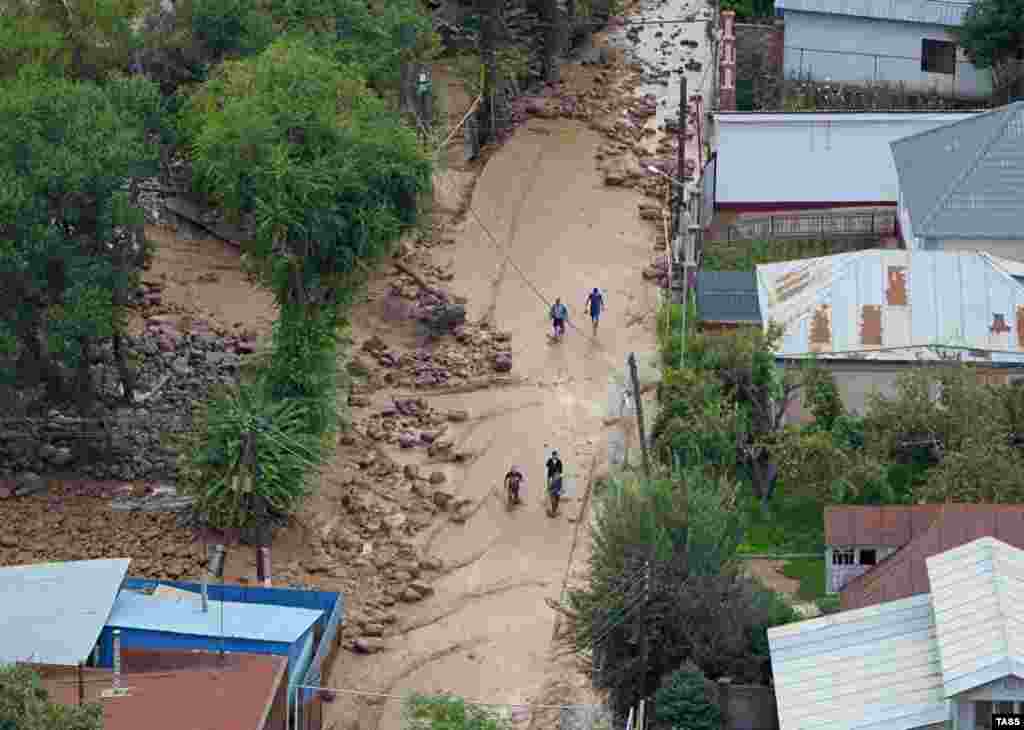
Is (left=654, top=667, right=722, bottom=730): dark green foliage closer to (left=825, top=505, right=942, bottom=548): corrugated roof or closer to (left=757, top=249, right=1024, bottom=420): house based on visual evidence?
(left=825, top=505, right=942, bottom=548): corrugated roof

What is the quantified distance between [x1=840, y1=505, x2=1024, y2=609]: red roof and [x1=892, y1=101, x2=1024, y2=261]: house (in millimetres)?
12176

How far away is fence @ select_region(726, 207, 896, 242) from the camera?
176 ft

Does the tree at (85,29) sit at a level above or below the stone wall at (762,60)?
below

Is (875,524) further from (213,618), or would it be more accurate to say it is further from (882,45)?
(882,45)

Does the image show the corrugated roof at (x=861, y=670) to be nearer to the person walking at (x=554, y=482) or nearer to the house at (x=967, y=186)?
the person walking at (x=554, y=482)

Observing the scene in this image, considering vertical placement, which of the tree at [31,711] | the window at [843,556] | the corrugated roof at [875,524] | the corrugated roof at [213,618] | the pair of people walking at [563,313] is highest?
the pair of people walking at [563,313]

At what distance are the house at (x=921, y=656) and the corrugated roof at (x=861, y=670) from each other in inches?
0.5

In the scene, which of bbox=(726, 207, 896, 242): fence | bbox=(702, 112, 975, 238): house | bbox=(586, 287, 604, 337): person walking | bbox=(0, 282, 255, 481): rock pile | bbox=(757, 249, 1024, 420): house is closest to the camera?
bbox=(0, 282, 255, 481): rock pile

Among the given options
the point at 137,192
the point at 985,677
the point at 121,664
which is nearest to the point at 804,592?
the point at 985,677

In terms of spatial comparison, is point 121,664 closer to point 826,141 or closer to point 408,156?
point 408,156

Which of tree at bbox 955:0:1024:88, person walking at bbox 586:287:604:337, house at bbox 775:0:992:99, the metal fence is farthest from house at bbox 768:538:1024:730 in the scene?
house at bbox 775:0:992:99

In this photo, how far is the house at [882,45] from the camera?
200ft

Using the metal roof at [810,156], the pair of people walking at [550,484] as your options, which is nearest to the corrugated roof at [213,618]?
the pair of people walking at [550,484]

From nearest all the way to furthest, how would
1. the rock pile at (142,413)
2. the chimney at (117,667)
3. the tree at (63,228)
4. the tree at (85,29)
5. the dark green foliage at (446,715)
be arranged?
the dark green foliage at (446,715) → the chimney at (117,667) → the tree at (63,228) → the rock pile at (142,413) → the tree at (85,29)
